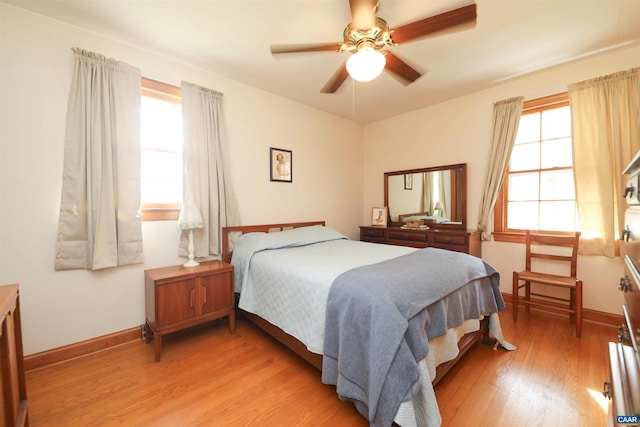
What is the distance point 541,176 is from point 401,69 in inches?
84.5

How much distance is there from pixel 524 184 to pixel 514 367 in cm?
205

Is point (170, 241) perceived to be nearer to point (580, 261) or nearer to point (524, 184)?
point (524, 184)

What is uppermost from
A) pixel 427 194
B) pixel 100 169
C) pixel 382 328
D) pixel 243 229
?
pixel 100 169

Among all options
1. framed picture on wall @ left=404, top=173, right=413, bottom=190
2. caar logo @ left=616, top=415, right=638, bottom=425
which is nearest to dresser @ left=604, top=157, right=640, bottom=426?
caar logo @ left=616, top=415, right=638, bottom=425

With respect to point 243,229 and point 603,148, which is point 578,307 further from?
point 243,229

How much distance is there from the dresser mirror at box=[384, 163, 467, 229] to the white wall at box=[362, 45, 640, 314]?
0.11 meters

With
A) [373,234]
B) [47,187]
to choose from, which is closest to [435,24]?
[373,234]

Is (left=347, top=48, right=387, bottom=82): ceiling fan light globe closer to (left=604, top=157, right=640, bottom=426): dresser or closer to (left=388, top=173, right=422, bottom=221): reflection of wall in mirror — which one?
(left=604, top=157, right=640, bottom=426): dresser

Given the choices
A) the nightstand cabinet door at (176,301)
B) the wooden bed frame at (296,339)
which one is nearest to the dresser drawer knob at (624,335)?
the wooden bed frame at (296,339)

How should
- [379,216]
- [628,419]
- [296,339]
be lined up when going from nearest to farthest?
[628,419], [296,339], [379,216]

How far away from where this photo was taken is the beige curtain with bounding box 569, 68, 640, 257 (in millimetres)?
2270

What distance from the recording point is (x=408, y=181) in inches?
150

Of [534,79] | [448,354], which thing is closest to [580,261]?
[534,79]

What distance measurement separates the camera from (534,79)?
109 inches
